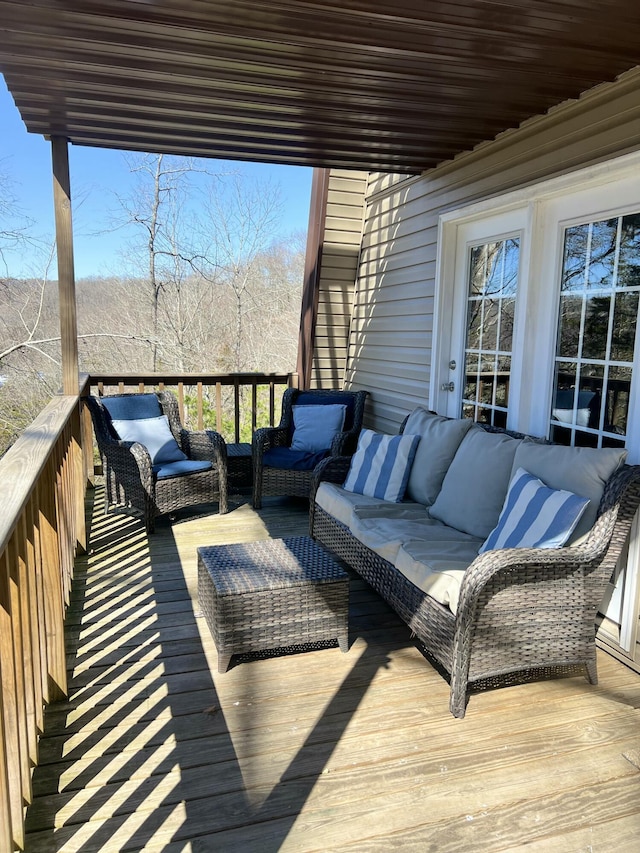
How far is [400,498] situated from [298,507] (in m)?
1.54

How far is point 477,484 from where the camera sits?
3070mm

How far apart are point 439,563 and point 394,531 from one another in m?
0.46

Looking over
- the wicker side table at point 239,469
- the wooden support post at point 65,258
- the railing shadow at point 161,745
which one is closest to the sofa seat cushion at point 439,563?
the railing shadow at point 161,745

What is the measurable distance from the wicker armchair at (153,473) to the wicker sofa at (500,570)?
162cm

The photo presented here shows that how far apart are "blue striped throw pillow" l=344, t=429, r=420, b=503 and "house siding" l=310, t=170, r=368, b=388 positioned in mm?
2428

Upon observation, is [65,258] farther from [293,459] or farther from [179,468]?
[293,459]

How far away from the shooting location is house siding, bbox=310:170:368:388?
565 cm

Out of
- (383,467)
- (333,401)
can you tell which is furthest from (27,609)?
(333,401)

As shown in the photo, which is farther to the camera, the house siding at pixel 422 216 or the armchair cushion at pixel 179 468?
the armchair cushion at pixel 179 468

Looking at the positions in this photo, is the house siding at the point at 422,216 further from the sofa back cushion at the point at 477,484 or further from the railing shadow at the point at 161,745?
the railing shadow at the point at 161,745

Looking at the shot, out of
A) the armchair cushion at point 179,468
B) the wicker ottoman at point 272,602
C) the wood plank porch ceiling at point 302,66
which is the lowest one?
the wicker ottoman at point 272,602

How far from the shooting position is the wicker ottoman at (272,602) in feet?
8.20

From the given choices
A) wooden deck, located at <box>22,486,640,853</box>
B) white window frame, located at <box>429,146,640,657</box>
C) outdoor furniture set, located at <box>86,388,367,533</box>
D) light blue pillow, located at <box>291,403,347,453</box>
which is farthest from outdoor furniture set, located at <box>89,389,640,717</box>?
light blue pillow, located at <box>291,403,347,453</box>

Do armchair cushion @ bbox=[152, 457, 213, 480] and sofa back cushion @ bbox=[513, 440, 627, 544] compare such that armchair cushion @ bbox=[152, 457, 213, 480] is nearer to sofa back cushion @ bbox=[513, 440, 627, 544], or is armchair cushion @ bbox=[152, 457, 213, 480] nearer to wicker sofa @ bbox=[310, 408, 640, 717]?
wicker sofa @ bbox=[310, 408, 640, 717]
